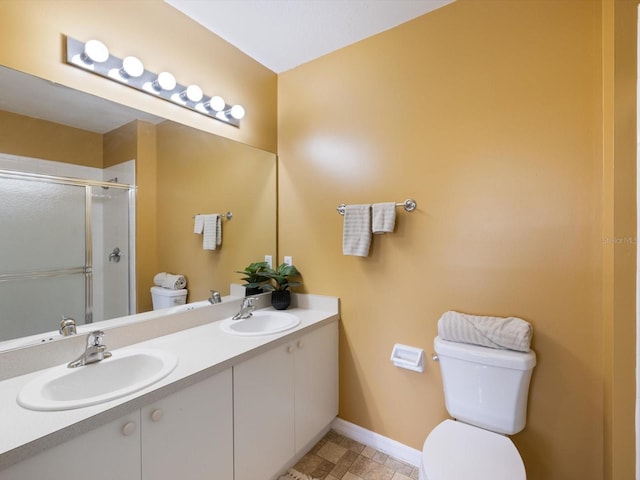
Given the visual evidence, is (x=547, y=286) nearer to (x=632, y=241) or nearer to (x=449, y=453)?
(x=632, y=241)

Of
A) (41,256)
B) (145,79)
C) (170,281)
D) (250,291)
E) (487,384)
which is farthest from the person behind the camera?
(250,291)

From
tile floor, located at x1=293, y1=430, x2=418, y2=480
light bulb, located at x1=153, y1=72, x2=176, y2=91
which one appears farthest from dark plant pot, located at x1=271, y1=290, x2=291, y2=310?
light bulb, located at x1=153, y1=72, x2=176, y2=91

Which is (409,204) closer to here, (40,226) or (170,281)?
(170,281)

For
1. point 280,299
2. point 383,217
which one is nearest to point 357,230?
point 383,217

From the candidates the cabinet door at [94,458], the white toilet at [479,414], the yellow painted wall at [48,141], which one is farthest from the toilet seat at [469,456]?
the yellow painted wall at [48,141]

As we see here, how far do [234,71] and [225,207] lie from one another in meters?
0.88

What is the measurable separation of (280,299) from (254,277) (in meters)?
0.23

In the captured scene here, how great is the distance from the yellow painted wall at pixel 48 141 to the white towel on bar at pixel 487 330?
70.1 inches

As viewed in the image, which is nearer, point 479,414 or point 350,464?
point 479,414

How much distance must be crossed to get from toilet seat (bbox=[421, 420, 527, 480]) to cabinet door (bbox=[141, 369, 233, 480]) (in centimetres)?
78

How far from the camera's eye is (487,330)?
133 centimetres

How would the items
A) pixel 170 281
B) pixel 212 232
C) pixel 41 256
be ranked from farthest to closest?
pixel 212 232 < pixel 170 281 < pixel 41 256

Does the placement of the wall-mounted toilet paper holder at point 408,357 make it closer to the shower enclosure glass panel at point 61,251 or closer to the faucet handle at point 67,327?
the shower enclosure glass panel at point 61,251

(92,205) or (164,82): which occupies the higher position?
(164,82)
